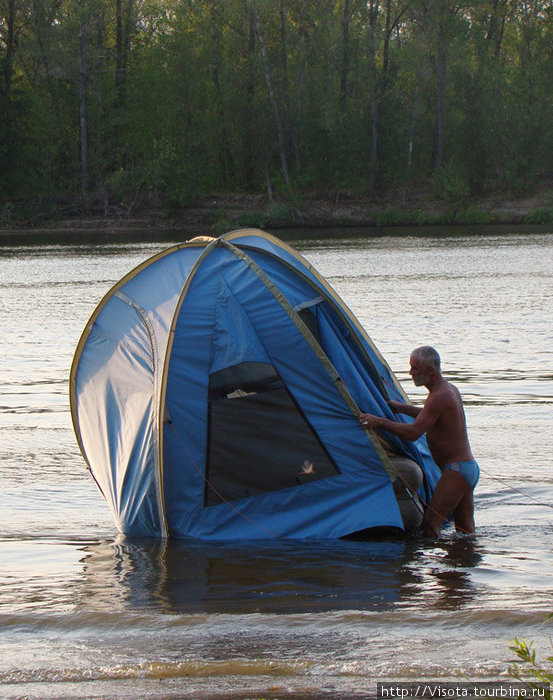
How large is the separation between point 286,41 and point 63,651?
229 ft

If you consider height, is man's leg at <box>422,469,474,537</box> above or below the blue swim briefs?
below

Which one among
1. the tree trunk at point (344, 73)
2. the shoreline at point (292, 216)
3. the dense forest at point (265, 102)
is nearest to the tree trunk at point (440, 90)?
the dense forest at point (265, 102)

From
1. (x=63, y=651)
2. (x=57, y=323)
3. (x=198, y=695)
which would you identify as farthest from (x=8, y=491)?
(x=57, y=323)

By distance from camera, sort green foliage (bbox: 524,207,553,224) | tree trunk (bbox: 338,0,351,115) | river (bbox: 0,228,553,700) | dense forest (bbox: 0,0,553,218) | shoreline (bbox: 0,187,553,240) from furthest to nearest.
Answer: tree trunk (bbox: 338,0,351,115) → dense forest (bbox: 0,0,553,218) → shoreline (bbox: 0,187,553,240) → green foliage (bbox: 524,207,553,224) → river (bbox: 0,228,553,700)

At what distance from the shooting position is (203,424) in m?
8.44

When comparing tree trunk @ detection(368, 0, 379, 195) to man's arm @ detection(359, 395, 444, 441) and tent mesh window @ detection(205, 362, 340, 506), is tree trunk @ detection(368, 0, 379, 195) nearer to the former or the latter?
tent mesh window @ detection(205, 362, 340, 506)

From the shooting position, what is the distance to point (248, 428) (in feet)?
27.7

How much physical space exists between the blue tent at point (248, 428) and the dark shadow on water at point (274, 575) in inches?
8.6

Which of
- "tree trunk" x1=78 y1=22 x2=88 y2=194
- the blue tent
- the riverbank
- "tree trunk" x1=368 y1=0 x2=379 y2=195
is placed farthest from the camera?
"tree trunk" x1=368 y1=0 x2=379 y2=195

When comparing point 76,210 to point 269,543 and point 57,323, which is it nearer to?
point 57,323

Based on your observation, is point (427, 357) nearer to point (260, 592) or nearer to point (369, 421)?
point (369, 421)

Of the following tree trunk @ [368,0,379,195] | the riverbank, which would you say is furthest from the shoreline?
tree trunk @ [368,0,379,195]

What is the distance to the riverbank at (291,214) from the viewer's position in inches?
2517

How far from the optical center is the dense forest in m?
68.4
